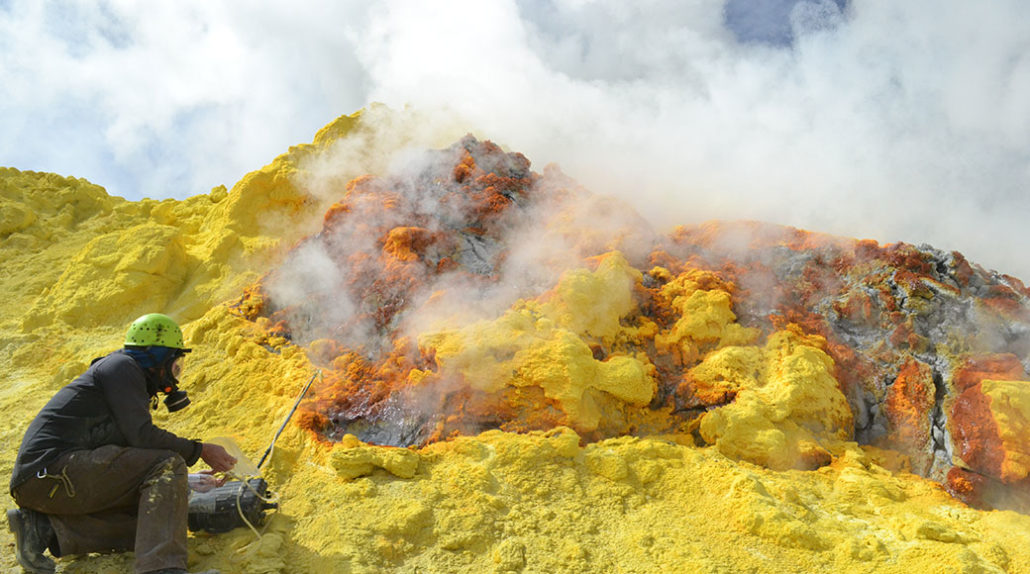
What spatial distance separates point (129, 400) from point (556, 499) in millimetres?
2319

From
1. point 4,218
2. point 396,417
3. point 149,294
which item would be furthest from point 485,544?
point 4,218

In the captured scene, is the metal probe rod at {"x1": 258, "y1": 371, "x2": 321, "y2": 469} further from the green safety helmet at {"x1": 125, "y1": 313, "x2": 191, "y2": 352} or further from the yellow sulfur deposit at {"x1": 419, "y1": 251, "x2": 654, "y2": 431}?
the green safety helmet at {"x1": 125, "y1": 313, "x2": 191, "y2": 352}

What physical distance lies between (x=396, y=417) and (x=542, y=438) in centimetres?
111

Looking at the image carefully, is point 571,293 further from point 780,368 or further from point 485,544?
point 485,544

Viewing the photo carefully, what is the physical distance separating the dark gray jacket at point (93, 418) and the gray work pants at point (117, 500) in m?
0.06

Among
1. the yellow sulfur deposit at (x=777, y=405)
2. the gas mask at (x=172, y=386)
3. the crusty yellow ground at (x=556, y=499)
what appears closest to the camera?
the gas mask at (x=172, y=386)

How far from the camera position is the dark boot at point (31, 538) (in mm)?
2875

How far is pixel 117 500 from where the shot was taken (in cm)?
291

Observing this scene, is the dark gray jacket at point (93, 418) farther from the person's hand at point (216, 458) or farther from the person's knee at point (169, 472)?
the person's hand at point (216, 458)

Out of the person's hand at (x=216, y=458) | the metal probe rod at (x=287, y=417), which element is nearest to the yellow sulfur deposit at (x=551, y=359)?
the metal probe rod at (x=287, y=417)

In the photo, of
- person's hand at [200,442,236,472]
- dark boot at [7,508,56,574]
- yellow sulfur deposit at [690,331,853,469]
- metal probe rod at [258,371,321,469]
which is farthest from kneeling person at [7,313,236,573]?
yellow sulfur deposit at [690,331,853,469]

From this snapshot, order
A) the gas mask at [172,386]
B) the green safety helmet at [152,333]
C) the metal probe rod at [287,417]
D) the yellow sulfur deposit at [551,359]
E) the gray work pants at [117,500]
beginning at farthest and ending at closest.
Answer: the yellow sulfur deposit at [551,359], the metal probe rod at [287,417], the gas mask at [172,386], the green safety helmet at [152,333], the gray work pants at [117,500]

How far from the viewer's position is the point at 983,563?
10.9ft

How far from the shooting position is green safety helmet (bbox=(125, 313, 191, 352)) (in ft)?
9.82
